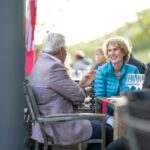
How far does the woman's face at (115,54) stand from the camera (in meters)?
5.86

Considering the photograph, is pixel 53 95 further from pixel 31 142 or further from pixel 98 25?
pixel 98 25

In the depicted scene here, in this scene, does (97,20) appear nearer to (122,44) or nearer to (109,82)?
(122,44)

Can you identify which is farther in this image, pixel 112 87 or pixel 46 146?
pixel 112 87

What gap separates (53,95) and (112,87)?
1.20 metres

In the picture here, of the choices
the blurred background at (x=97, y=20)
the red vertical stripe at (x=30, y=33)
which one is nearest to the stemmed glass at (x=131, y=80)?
the red vertical stripe at (x=30, y=33)

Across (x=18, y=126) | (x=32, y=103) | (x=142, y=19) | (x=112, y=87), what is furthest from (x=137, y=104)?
(x=142, y=19)

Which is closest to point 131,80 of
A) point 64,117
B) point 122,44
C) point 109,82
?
point 109,82

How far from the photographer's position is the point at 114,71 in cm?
585

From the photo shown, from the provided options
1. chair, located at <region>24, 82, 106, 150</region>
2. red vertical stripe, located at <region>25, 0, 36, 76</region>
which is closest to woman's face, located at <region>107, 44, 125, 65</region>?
red vertical stripe, located at <region>25, 0, 36, 76</region>

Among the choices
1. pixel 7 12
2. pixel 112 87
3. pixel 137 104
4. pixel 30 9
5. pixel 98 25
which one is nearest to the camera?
pixel 137 104

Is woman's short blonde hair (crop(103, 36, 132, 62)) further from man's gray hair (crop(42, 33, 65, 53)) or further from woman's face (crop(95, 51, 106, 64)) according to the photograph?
woman's face (crop(95, 51, 106, 64))

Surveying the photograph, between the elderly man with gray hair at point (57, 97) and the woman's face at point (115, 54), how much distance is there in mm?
1157

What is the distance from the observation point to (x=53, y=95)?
4.69 meters

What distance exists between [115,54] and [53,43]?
1193mm
